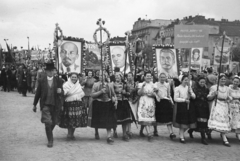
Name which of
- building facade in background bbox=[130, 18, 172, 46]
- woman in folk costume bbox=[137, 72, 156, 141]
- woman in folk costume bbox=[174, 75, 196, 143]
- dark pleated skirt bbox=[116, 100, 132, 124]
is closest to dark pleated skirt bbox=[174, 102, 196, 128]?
woman in folk costume bbox=[174, 75, 196, 143]

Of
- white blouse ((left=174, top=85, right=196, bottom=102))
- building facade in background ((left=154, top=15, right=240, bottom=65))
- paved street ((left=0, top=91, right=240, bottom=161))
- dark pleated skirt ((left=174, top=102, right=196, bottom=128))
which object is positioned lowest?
paved street ((left=0, top=91, right=240, bottom=161))

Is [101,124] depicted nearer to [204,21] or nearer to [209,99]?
[209,99]

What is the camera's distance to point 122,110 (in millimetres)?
9094

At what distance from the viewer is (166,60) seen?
11086mm

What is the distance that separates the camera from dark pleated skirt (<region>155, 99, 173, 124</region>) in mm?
9246

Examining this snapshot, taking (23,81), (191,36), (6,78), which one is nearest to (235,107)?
(191,36)

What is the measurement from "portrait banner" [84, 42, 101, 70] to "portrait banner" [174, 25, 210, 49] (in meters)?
7.66

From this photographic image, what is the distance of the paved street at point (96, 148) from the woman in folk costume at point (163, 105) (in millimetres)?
501

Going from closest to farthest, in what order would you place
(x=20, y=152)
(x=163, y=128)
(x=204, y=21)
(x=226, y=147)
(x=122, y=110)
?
1. (x=20, y=152)
2. (x=226, y=147)
3. (x=122, y=110)
4. (x=163, y=128)
5. (x=204, y=21)

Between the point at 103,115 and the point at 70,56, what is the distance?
7.45ft

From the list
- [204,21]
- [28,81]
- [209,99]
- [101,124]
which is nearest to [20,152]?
[101,124]

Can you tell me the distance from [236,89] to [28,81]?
15969 millimetres

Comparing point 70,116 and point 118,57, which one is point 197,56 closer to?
point 118,57

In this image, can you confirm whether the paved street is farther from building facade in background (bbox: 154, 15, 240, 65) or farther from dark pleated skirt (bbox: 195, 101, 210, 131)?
building facade in background (bbox: 154, 15, 240, 65)
